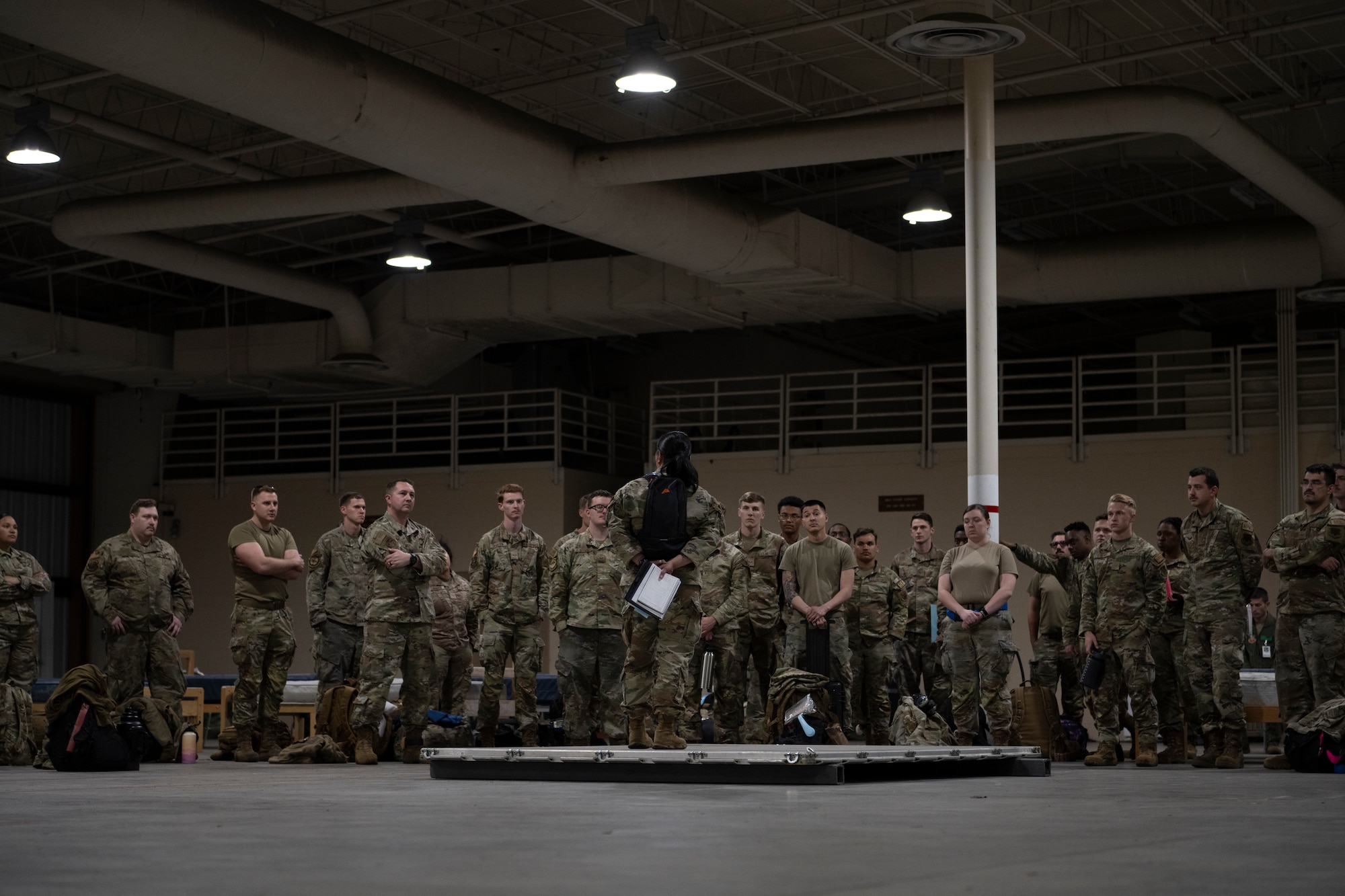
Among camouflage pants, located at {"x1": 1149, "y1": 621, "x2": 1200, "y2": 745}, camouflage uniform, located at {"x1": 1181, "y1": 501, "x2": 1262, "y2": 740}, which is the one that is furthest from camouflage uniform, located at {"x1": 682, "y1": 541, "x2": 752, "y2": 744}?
camouflage uniform, located at {"x1": 1181, "y1": 501, "x2": 1262, "y2": 740}

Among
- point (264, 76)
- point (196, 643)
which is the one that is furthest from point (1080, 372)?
point (196, 643)

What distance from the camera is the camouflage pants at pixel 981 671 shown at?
9953 mm

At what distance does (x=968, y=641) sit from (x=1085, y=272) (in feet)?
28.0

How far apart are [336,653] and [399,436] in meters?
14.4

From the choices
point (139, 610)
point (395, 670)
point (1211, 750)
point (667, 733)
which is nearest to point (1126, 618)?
point (1211, 750)

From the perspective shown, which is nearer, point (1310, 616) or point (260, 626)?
point (1310, 616)

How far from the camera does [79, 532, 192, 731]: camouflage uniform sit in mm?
10805

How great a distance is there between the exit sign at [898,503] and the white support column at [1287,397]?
4.32m

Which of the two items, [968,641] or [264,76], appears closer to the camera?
[968,641]

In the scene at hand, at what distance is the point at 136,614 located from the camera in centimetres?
1087

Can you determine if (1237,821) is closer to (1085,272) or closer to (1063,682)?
(1063,682)

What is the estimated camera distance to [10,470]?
78.5 ft

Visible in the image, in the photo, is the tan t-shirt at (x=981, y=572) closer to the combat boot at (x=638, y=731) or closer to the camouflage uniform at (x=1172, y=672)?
the camouflage uniform at (x=1172, y=672)

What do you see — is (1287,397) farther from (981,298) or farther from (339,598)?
(339,598)
